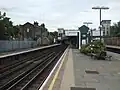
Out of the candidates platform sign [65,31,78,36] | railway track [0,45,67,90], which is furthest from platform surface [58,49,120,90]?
platform sign [65,31,78,36]

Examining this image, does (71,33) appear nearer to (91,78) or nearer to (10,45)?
(10,45)

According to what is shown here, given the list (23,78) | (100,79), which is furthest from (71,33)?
(100,79)

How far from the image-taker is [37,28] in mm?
161125

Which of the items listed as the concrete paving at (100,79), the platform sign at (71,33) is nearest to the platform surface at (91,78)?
the concrete paving at (100,79)

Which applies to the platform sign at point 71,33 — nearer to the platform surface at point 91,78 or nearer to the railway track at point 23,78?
the railway track at point 23,78

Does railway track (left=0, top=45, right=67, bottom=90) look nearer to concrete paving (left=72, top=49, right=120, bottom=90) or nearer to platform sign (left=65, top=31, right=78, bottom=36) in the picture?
concrete paving (left=72, top=49, right=120, bottom=90)

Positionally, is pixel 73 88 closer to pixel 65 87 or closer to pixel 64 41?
pixel 65 87

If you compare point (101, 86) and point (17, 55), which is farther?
point (17, 55)

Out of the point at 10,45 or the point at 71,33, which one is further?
the point at 71,33

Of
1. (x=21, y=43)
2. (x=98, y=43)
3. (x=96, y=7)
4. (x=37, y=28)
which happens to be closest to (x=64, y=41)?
(x=37, y=28)

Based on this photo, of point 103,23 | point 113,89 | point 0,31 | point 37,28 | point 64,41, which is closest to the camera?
point 113,89

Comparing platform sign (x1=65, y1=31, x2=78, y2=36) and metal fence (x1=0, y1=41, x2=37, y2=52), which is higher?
platform sign (x1=65, y1=31, x2=78, y2=36)

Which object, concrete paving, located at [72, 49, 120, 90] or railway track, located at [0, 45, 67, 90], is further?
railway track, located at [0, 45, 67, 90]

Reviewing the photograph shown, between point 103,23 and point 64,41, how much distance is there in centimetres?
7773
